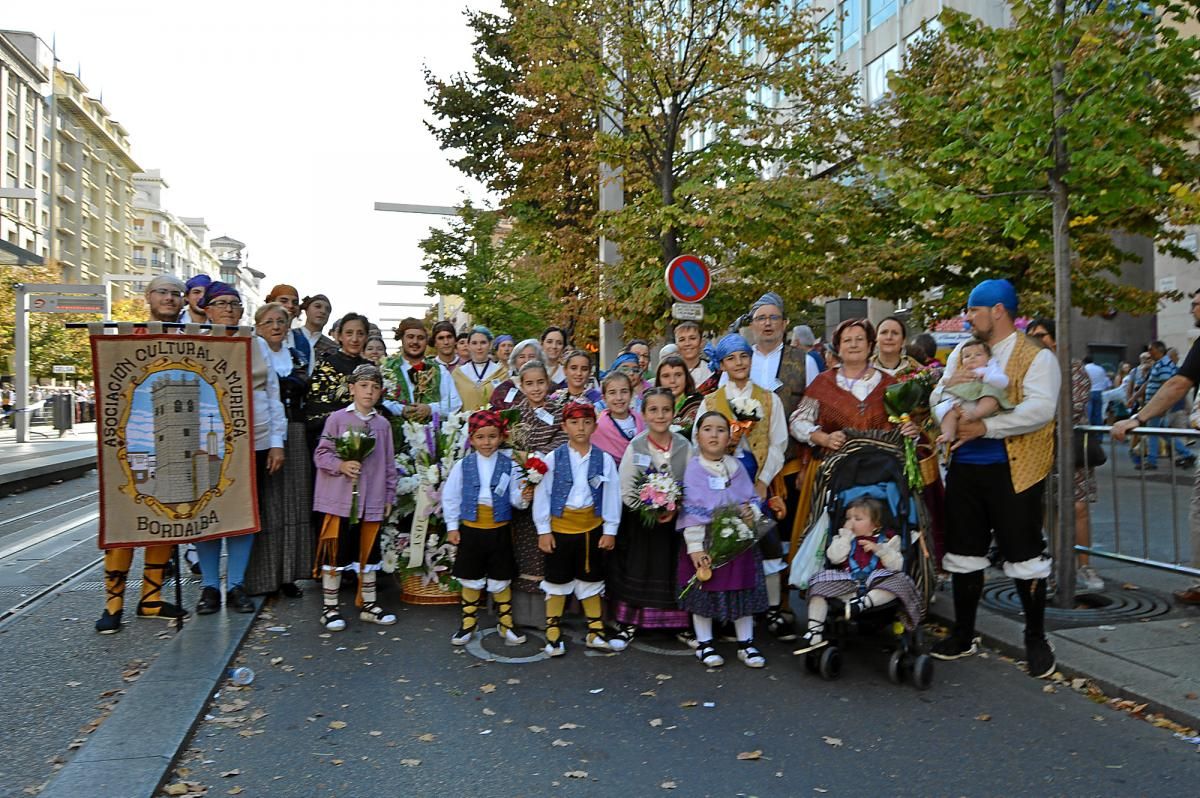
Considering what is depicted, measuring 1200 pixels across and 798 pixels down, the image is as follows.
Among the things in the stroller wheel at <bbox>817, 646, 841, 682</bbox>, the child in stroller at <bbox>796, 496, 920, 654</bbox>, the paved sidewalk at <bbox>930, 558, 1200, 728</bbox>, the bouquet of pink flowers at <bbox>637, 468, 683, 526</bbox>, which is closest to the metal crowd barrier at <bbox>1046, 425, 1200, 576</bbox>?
the paved sidewalk at <bbox>930, 558, 1200, 728</bbox>

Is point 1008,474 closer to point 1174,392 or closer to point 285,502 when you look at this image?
point 1174,392

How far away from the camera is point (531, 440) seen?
652cm

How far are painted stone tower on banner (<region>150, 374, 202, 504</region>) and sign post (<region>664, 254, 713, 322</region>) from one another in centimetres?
665

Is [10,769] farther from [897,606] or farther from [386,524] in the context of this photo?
[897,606]

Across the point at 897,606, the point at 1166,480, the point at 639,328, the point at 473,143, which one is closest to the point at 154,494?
the point at 897,606

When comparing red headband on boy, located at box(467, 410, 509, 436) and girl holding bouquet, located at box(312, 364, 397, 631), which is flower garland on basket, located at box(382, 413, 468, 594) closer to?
girl holding bouquet, located at box(312, 364, 397, 631)

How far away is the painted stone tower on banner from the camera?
6.00m

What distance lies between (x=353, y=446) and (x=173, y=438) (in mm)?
1085

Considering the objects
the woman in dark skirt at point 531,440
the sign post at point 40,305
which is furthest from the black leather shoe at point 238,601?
the sign post at point 40,305

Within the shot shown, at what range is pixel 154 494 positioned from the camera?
236 inches

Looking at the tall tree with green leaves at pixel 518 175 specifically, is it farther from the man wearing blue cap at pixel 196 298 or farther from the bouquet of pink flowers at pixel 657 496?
the bouquet of pink flowers at pixel 657 496

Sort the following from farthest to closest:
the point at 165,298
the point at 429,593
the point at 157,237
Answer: the point at 157,237, the point at 429,593, the point at 165,298

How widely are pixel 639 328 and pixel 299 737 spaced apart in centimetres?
1212

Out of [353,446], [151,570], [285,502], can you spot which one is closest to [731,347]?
[353,446]
